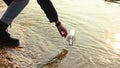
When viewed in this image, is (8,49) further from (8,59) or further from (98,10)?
(98,10)

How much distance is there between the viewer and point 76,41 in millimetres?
4230

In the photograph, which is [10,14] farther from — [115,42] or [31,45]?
[115,42]

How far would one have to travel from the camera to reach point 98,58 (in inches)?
145

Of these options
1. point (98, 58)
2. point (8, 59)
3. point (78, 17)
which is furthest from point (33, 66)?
point (78, 17)

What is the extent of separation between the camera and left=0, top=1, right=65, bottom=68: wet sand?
3.32 m

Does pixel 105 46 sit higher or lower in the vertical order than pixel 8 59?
lower

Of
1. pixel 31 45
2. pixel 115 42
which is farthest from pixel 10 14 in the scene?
pixel 115 42

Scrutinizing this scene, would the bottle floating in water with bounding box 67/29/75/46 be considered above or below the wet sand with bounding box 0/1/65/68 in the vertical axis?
below

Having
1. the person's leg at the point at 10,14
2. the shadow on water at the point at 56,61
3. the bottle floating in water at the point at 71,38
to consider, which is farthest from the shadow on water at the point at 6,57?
the bottle floating in water at the point at 71,38

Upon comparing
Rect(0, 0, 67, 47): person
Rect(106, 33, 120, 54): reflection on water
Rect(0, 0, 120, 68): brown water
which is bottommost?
Rect(106, 33, 120, 54): reflection on water

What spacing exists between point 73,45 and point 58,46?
0.24 meters

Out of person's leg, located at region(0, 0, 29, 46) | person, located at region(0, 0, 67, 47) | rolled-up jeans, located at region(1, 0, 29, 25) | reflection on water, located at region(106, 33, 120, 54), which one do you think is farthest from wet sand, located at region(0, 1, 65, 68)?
reflection on water, located at region(106, 33, 120, 54)

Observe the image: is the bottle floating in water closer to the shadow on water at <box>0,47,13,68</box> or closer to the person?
the person

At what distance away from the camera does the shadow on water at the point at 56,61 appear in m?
3.28
